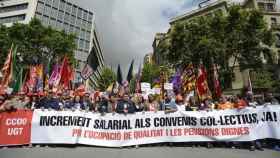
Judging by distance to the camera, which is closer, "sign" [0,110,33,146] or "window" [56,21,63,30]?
"sign" [0,110,33,146]

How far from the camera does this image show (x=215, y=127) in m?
9.23

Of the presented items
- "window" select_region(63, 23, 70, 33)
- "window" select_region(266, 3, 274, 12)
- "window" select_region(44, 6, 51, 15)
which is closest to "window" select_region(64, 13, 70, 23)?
"window" select_region(63, 23, 70, 33)

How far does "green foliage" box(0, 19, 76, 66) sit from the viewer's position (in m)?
28.2

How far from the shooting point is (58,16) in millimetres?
67188

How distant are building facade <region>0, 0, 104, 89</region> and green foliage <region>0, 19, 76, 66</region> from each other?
2607cm

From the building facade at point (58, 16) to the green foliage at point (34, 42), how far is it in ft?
Answer: 85.5

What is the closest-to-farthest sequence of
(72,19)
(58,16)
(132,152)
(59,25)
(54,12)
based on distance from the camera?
(132,152) < (54,12) < (59,25) < (58,16) < (72,19)

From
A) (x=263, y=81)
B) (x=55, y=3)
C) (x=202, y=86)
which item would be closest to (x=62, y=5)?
(x=55, y=3)

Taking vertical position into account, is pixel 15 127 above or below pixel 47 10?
below

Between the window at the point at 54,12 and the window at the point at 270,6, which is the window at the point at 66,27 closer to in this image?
the window at the point at 54,12

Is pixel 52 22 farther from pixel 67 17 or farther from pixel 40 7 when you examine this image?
pixel 67 17

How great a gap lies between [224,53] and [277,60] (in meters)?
22.4

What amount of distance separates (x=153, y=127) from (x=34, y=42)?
946 inches

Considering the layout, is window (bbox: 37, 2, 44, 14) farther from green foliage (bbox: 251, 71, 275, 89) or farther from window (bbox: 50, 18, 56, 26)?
green foliage (bbox: 251, 71, 275, 89)
